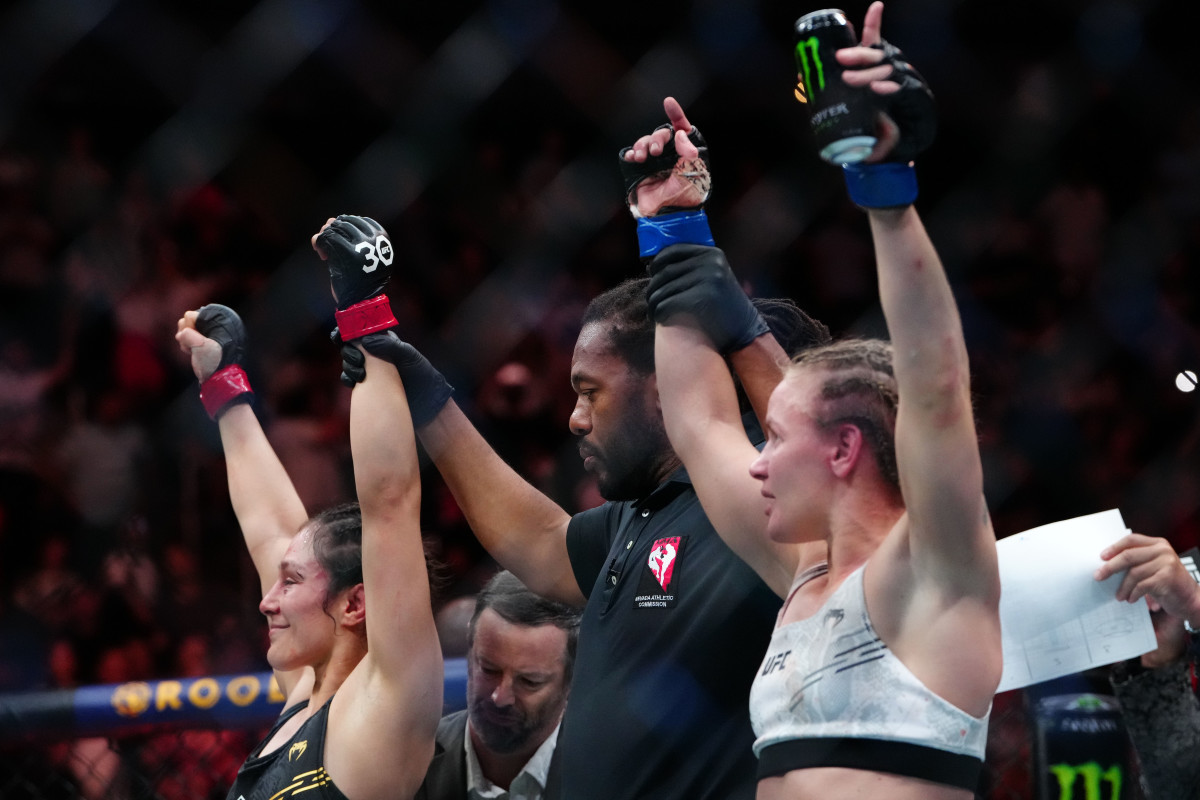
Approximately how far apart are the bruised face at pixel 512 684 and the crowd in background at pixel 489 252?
1171 mm

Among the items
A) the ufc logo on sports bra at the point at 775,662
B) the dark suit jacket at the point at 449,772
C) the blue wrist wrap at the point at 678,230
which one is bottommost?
the dark suit jacket at the point at 449,772

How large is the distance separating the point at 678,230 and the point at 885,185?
611 mm

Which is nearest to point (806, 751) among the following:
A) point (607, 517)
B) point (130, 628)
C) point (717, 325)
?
point (717, 325)

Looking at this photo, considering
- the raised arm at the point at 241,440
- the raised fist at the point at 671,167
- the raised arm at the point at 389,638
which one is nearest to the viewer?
the raised fist at the point at 671,167

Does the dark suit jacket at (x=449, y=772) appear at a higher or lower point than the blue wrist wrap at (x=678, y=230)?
lower

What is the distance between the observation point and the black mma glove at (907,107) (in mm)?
1152

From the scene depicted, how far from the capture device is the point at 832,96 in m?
1.17

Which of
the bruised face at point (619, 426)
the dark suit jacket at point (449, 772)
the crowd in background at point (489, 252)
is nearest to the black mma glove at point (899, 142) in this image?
the bruised face at point (619, 426)

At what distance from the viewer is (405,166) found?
13.1 ft

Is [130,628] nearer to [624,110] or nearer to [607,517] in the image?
[607,517]

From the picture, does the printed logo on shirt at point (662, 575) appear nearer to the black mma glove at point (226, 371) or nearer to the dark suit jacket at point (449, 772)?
the dark suit jacket at point (449, 772)

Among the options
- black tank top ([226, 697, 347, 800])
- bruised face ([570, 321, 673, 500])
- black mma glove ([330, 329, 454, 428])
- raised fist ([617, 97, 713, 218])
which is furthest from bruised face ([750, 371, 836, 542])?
black tank top ([226, 697, 347, 800])

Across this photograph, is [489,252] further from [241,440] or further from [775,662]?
[775,662]

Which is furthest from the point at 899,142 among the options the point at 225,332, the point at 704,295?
Answer: the point at 225,332
